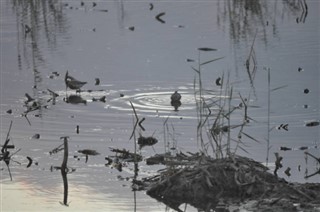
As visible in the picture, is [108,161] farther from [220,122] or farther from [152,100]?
[152,100]

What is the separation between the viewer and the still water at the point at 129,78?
21.2 feet

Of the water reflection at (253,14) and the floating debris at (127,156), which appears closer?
the floating debris at (127,156)

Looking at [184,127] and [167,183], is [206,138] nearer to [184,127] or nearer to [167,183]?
[184,127]

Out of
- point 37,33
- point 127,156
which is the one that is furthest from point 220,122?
point 37,33

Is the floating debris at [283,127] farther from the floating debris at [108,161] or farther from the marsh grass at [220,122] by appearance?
the floating debris at [108,161]

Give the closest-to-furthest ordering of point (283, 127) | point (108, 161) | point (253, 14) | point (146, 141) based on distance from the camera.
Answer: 1. point (108, 161)
2. point (146, 141)
3. point (283, 127)
4. point (253, 14)

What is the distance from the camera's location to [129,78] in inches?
382

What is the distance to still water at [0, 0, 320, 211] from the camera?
6457mm

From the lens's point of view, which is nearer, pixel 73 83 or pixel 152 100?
pixel 152 100

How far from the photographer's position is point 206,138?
722 cm

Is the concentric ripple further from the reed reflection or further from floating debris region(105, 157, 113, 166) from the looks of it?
floating debris region(105, 157, 113, 166)

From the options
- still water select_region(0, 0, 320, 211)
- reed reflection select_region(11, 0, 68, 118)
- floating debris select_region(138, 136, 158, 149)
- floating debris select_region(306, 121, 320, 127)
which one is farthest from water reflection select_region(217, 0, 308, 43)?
floating debris select_region(138, 136, 158, 149)

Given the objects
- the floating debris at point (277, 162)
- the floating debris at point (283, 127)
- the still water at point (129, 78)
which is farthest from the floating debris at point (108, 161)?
the floating debris at point (283, 127)

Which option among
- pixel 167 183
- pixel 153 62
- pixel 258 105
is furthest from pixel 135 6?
pixel 167 183
